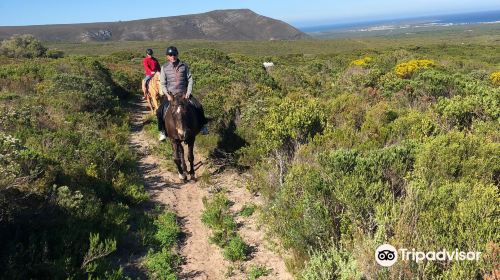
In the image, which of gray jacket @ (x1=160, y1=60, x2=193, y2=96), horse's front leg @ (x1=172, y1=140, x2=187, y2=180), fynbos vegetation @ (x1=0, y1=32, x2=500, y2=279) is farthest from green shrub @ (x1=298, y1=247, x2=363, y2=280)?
gray jacket @ (x1=160, y1=60, x2=193, y2=96)

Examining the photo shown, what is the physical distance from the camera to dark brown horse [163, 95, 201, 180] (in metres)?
8.47

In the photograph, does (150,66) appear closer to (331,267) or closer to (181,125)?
(181,125)

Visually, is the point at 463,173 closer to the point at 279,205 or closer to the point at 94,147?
the point at 279,205

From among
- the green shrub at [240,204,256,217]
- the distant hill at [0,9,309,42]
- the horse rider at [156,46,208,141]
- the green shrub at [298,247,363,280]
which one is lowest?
the green shrub at [240,204,256,217]

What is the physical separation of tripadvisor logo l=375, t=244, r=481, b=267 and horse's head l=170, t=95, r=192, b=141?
221 inches

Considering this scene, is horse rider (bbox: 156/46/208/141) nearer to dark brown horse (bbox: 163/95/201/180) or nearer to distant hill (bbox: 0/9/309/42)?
dark brown horse (bbox: 163/95/201/180)

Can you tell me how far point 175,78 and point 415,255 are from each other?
7.05m

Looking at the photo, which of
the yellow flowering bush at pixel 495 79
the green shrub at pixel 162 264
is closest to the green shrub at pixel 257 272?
the green shrub at pixel 162 264

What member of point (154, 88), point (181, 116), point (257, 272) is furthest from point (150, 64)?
point (257, 272)

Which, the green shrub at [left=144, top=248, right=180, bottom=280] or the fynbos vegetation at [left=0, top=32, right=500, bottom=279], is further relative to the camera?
the green shrub at [left=144, top=248, right=180, bottom=280]

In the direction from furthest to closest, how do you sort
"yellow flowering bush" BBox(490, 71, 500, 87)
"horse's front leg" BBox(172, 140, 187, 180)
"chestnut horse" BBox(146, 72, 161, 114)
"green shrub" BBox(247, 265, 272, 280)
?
"yellow flowering bush" BBox(490, 71, 500, 87), "chestnut horse" BBox(146, 72, 161, 114), "horse's front leg" BBox(172, 140, 187, 180), "green shrub" BBox(247, 265, 272, 280)

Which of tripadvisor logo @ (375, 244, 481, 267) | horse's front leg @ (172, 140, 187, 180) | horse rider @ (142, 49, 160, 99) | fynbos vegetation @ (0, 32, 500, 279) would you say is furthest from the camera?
horse rider @ (142, 49, 160, 99)

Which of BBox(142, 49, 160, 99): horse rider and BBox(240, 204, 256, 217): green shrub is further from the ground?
BBox(142, 49, 160, 99): horse rider

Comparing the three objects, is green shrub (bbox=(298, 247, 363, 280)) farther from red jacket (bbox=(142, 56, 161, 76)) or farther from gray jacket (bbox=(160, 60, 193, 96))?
red jacket (bbox=(142, 56, 161, 76))
